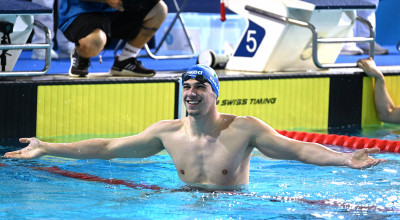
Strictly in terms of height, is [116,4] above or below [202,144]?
above

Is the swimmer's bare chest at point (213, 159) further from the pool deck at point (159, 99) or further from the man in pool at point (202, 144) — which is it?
the pool deck at point (159, 99)

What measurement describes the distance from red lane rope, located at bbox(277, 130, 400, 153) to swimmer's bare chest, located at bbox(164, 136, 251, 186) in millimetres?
2088

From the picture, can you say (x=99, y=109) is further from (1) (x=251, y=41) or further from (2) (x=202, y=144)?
(2) (x=202, y=144)

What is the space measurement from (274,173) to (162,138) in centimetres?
116

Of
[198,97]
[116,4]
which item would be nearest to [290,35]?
[116,4]

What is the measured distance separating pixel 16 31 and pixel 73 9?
1.65 feet

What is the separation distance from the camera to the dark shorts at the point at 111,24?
6562 mm

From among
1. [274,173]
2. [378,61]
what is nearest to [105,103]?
[274,173]

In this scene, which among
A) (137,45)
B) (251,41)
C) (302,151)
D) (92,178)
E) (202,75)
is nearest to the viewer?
(302,151)

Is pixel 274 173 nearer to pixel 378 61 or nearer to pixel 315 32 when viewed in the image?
pixel 315 32

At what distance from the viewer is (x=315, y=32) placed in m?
7.14

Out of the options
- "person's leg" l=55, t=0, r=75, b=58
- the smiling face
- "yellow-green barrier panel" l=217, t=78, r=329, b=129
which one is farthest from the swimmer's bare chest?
"person's leg" l=55, t=0, r=75, b=58

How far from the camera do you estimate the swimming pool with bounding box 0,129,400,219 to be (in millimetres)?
4008

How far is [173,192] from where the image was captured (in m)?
4.43
